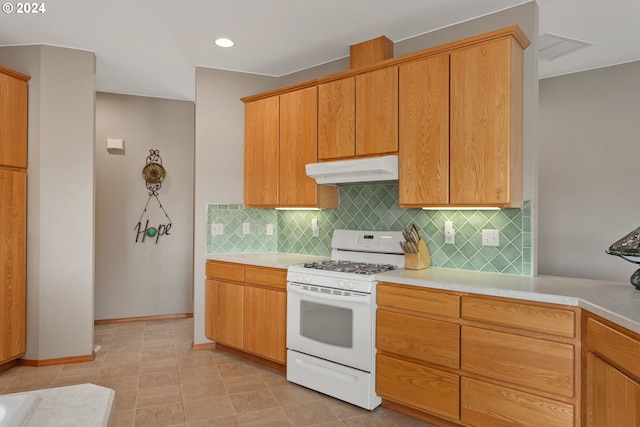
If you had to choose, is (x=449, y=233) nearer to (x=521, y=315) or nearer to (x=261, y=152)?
(x=521, y=315)

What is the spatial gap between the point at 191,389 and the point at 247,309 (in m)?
0.74

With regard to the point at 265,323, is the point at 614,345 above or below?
above

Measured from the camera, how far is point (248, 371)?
330 cm

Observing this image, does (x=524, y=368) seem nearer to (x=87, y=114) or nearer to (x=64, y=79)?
(x=87, y=114)

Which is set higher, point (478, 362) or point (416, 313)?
point (416, 313)

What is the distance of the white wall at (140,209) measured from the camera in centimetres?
466

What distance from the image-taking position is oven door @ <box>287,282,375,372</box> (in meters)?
2.63

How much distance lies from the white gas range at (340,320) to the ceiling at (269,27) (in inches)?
61.9

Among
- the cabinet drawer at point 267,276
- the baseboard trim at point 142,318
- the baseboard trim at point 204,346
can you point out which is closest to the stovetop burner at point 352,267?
the cabinet drawer at point 267,276

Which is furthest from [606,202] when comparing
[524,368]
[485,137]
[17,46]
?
[17,46]

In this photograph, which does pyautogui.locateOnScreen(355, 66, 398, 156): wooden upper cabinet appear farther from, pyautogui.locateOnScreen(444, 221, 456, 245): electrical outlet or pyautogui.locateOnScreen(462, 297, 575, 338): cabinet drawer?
pyautogui.locateOnScreen(462, 297, 575, 338): cabinet drawer

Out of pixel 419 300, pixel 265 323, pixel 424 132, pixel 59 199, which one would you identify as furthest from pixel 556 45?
pixel 59 199

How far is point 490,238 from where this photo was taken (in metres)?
2.74

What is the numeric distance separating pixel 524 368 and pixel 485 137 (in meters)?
1.32
